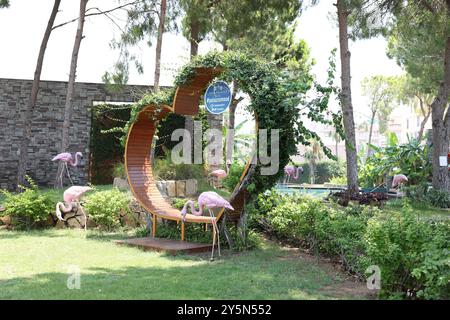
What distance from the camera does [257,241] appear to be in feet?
25.8

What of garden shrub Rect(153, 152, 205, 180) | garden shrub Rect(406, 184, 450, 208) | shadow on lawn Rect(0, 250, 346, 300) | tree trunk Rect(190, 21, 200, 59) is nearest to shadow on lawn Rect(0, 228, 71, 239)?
shadow on lawn Rect(0, 250, 346, 300)

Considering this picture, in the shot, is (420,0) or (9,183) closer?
(420,0)

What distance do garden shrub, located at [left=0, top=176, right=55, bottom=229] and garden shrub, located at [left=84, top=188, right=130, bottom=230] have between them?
76 cm

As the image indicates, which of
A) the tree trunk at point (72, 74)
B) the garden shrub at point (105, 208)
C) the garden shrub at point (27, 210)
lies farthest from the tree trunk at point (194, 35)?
the garden shrub at point (27, 210)

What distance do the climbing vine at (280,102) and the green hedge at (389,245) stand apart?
2.87 ft

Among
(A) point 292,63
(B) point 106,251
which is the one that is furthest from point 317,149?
(B) point 106,251

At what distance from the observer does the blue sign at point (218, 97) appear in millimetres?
7871

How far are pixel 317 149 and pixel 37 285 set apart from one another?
25221mm

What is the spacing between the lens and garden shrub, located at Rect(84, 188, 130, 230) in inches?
377

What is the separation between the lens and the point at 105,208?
959cm

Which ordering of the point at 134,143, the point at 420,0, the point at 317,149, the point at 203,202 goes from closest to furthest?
1. the point at 203,202
2. the point at 134,143
3. the point at 420,0
4. the point at 317,149

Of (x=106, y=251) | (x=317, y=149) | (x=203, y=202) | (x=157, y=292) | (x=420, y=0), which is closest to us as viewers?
(x=157, y=292)

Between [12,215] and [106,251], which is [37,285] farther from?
[12,215]

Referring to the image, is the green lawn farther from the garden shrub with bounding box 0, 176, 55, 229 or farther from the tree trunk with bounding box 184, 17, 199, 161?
the tree trunk with bounding box 184, 17, 199, 161
